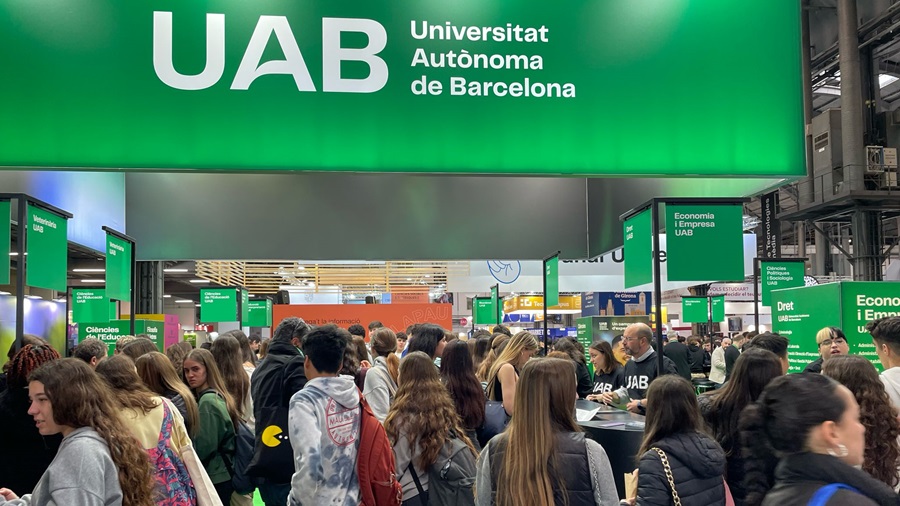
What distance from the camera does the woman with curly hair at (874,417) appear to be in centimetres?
294

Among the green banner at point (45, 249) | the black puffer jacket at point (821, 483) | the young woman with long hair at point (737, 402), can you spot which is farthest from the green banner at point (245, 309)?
the black puffer jacket at point (821, 483)

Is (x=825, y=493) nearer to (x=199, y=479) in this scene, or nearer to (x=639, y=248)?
(x=199, y=479)

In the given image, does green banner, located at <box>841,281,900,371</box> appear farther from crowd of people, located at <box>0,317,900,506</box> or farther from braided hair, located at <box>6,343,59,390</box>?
braided hair, located at <box>6,343,59,390</box>

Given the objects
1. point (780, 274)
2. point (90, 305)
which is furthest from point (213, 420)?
point (90, 305)

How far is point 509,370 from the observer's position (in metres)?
4.54

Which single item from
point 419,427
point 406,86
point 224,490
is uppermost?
point 406,86

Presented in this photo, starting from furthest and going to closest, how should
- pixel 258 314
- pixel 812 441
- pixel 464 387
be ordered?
pixel 258 314
pixel 464 387
pixel 812 441

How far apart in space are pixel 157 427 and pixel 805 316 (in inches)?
207

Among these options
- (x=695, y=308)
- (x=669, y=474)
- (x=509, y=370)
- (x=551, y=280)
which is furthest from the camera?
(x=695, y=308)

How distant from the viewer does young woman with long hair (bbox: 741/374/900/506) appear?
158cm

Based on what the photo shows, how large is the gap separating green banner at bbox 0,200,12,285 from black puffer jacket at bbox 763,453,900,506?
3.80m

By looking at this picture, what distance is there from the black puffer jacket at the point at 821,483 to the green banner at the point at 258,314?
16610mm

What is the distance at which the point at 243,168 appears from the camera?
3.43m

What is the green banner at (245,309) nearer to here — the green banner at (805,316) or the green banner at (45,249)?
the green banner at (45,249)
